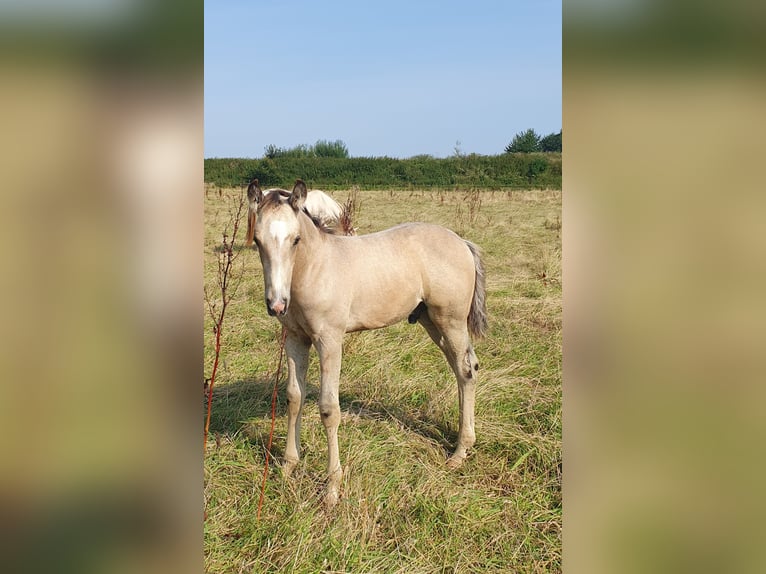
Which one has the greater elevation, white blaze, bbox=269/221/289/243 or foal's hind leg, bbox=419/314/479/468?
white blaze, bbox=269/221/289/243

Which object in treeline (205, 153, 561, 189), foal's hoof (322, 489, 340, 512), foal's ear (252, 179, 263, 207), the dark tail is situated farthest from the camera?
treeline (205, 153, 561, 189)

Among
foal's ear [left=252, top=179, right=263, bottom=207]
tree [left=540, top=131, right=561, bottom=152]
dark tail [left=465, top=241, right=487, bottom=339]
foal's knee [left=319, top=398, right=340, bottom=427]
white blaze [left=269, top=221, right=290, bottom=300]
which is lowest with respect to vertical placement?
foal's knee [left=319, top=398, right=340, bottom=427]

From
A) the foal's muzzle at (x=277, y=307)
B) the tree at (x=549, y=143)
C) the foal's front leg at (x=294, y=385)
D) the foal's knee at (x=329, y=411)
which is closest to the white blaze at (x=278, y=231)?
the foal's muzzle at (x=277, y=307)
